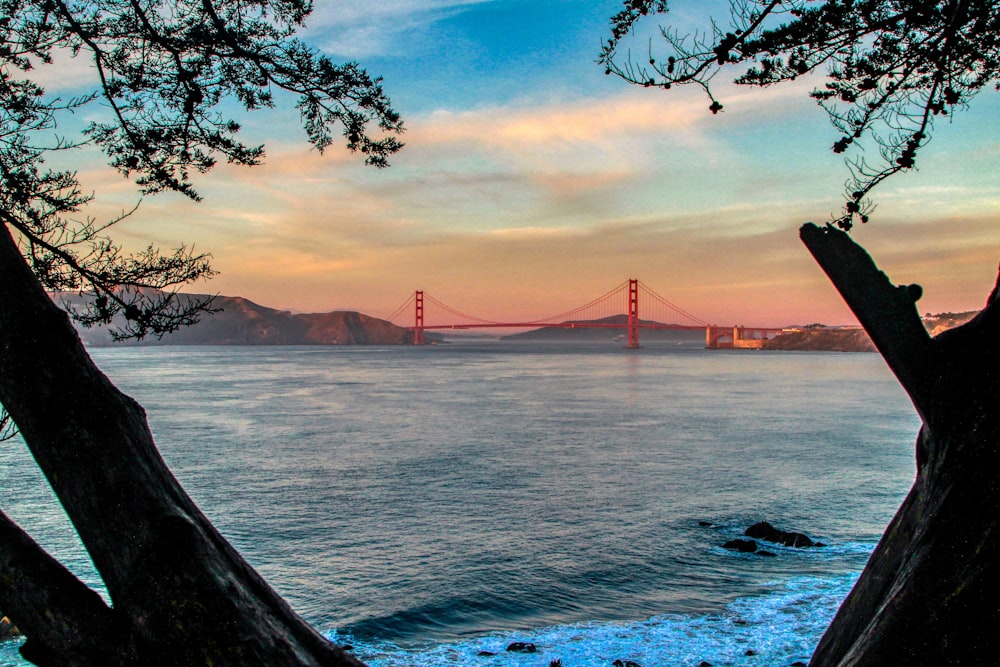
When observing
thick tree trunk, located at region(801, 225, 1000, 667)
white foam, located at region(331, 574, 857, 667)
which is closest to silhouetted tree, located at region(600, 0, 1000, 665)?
thick tree trunk, located at region(801, 225, 1000, 667)

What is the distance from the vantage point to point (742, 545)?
397 inches

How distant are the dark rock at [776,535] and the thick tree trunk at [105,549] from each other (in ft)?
31.1

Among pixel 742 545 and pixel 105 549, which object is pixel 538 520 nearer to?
pixel 742 545

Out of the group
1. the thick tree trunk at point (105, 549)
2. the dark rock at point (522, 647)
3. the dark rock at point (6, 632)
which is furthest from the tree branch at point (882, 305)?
the dark rock at point (6, 632)

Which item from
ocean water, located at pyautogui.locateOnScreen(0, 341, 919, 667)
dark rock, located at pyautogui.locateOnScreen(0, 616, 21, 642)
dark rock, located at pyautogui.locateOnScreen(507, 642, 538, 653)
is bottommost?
ocean water, located at pyautogui.locateOnScreen(0, 341, 919, 667)

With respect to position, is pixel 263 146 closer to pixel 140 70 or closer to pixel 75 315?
pixel 140 70

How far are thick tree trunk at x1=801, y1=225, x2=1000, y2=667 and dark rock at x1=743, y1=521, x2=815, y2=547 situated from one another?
8287 millimetres

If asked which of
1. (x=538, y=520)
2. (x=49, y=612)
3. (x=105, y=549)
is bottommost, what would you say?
(x=538, y=520)

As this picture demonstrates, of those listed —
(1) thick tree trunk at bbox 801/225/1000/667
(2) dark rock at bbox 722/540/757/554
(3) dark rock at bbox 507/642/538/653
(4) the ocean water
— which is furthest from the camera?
(2) dark rock at bbox 722/540/757/554

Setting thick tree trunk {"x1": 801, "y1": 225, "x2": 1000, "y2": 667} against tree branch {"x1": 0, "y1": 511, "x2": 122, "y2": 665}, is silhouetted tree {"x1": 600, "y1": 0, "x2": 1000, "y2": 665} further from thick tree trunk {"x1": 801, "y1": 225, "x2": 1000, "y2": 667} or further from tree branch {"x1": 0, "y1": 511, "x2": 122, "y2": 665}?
tree branch {"x1": 0, "y1": 511, "x2": 122, "y2": 665}

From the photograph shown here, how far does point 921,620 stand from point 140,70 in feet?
15.0

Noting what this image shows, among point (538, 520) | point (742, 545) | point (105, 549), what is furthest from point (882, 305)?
point (538, 520)

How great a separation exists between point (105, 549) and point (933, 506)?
2300mm

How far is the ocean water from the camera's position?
720 cm
